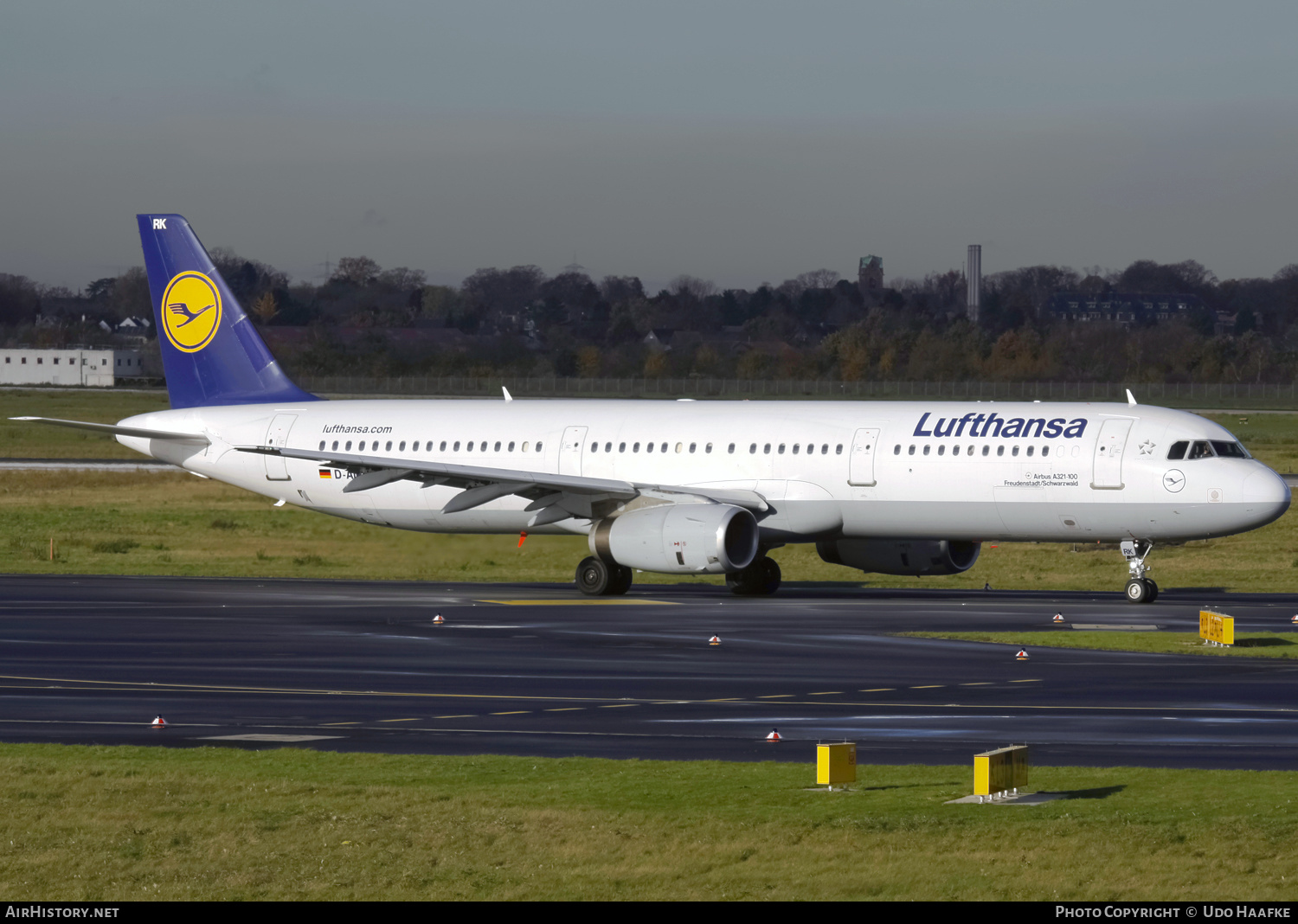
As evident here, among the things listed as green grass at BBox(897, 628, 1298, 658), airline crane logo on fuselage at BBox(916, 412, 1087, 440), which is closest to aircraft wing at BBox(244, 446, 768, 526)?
airline crane logo on fuselage at BBox(916, 412, 1087, 440)

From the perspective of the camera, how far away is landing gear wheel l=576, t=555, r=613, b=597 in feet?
140

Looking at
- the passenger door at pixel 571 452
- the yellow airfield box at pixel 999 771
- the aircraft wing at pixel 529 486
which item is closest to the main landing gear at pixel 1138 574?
the aircraft wing at pixel 529 486

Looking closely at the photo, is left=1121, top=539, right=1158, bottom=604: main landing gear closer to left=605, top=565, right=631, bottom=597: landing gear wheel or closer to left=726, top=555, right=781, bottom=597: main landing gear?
left=726, top=555, right=781, bottom=597: main landing gear

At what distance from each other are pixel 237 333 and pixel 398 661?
75.2 feet

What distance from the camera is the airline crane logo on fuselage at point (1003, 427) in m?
40.5

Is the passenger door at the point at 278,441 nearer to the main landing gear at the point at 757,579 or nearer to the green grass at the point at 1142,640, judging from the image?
the main landing gear at the point at 757,579

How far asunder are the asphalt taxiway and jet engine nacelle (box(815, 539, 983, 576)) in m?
0.95

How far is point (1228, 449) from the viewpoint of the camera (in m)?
39.8

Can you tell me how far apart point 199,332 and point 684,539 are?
57.9 ft

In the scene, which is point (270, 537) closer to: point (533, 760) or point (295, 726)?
point (295, 726)

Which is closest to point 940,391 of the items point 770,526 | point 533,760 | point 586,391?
point 586,391

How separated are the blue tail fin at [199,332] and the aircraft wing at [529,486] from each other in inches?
279

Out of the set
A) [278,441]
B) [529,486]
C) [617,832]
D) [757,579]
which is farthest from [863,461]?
[617,832]

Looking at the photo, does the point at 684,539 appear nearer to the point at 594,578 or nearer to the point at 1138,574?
the point at 594,578
